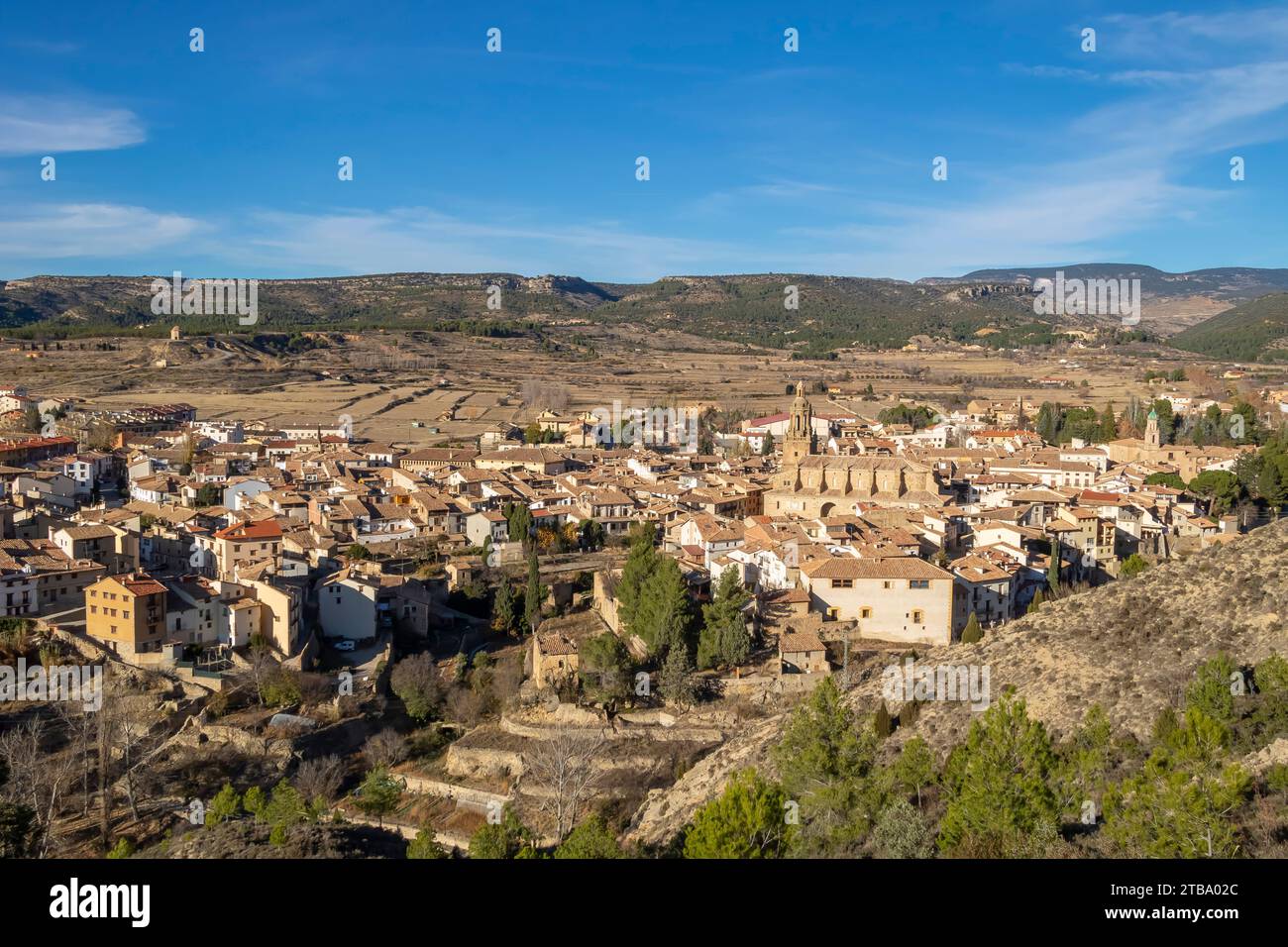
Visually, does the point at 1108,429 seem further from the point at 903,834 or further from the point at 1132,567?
the point at 903,834

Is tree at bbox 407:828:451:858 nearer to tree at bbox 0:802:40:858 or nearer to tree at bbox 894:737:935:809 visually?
tree at bbox 0:802:40:858

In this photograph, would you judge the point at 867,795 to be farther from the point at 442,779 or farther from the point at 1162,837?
the point at 442,779

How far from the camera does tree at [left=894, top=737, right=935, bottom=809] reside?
1222 centimetres

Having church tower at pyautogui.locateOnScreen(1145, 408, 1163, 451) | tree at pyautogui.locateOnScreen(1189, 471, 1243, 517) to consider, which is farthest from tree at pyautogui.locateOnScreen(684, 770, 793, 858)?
church tower at pyautogui.locateOnScreen(1145, 408, 1163, 451)

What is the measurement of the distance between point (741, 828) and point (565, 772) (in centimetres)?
703

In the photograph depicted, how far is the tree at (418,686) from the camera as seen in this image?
2012 centimetres

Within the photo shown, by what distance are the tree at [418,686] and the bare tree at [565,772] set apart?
9.04 feet

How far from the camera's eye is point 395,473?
3909 centimetres

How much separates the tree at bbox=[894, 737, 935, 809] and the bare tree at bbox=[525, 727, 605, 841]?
15.7 ft

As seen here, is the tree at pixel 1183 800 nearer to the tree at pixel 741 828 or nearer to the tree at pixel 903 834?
the tree at pixel 903 834

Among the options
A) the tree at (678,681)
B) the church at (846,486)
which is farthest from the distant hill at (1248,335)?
the tree at (678,681)

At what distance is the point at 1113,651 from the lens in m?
15.6

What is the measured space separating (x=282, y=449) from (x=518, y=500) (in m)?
17.9
